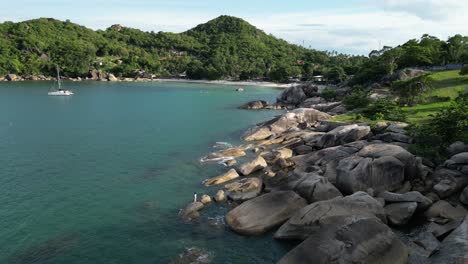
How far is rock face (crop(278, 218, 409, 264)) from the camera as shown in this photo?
63.9 ft

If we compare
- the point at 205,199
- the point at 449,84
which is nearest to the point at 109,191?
the point at 205,199

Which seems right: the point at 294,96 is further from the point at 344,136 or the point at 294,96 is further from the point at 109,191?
the point at 109,191

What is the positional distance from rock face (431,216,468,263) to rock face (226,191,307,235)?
977cm

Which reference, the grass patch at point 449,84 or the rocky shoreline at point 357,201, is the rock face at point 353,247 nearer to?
the rocky shoreline at point 357,201

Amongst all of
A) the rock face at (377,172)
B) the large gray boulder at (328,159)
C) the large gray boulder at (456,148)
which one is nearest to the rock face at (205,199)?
the large gray boulder at (328,159)

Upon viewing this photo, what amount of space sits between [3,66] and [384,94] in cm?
18555

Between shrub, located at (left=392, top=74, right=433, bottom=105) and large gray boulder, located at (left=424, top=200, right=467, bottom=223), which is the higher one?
shrub, located at (left=392, top=74, right=433, bottom=105)

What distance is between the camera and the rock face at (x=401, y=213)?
26.3 m

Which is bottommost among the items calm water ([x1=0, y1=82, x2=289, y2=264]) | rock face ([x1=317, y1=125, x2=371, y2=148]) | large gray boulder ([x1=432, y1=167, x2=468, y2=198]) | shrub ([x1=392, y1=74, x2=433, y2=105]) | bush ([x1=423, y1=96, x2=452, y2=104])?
calm water ([x1=0, y1=82, x2=289, y2=264])

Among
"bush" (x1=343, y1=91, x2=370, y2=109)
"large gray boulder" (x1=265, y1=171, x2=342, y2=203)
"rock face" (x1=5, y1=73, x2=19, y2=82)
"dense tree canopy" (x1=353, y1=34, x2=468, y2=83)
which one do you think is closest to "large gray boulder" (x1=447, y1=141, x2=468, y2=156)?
"large gray boulder" (x1=265, y1=171, x2=342, y2=203)

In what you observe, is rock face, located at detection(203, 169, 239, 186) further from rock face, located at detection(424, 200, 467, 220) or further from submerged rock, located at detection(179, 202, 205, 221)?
rock face, located at detection(424, 200, 467, 220)

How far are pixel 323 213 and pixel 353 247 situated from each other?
480 centimetres

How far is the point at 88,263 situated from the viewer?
2261cm

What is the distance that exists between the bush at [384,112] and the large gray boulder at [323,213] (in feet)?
90.7
